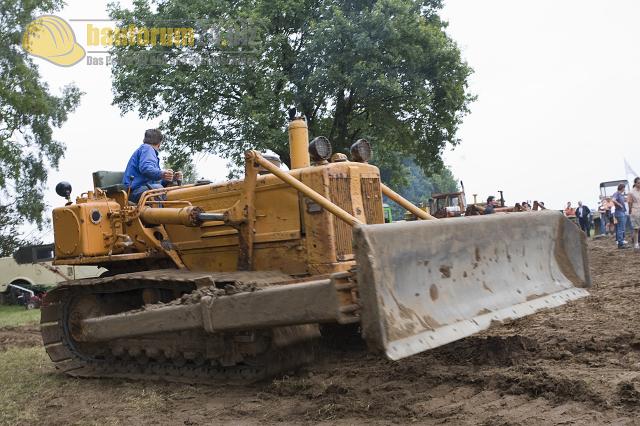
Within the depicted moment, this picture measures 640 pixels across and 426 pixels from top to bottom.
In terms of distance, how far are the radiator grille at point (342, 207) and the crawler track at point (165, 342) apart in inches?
21.5

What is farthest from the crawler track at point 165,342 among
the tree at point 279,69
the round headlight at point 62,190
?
the tree at point 279,69

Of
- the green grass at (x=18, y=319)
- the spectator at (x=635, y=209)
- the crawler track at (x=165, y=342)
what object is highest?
the spectator at (x=635, y=209)

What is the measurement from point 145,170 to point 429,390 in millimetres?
3738

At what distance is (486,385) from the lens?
15.2ft

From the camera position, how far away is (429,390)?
15.6ft

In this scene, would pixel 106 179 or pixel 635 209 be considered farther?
pixel 635 209

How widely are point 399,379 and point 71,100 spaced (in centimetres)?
2590

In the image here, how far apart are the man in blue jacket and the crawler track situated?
113 centimetres

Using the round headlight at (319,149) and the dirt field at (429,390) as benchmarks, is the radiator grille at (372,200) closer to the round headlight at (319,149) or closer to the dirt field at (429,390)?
the round headlight at (319,149)

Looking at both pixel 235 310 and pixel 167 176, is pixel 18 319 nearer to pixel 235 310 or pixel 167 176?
pixel 167 176

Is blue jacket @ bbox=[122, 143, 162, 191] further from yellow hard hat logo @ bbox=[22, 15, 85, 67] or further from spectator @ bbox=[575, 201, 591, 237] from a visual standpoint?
spectator @ bbox=[575, 201, 591, 237]

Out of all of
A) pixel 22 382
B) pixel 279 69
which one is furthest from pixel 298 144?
pixel 279 69

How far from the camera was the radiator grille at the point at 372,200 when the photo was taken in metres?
6.13

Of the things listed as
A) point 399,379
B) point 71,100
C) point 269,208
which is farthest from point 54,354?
point 71,100
